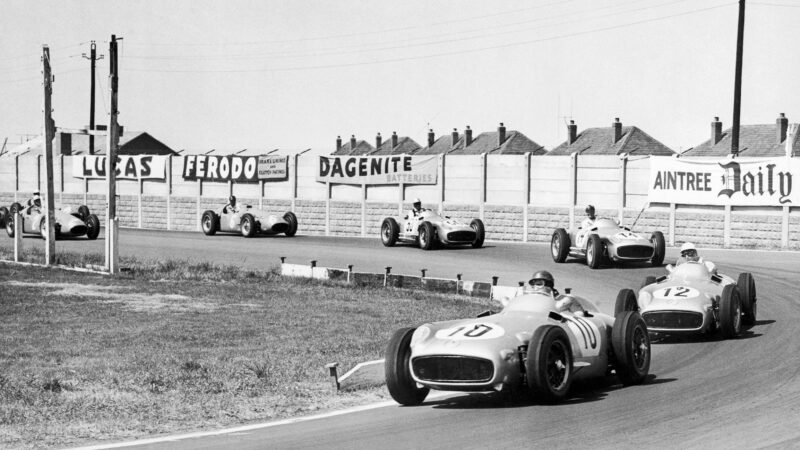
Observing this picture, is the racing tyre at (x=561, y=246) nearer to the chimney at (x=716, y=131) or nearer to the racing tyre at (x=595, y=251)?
the racing tyre at (x=595, y=251)

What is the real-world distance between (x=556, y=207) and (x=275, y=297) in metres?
16.4

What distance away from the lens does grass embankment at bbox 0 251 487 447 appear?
1098cm

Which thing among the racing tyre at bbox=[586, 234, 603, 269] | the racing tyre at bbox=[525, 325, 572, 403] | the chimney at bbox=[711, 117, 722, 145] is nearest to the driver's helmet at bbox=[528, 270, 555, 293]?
the racing tyre at bbox=[525, 325, 572, 403]

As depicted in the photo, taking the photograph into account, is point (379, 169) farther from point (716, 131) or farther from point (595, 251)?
point (716, 131)

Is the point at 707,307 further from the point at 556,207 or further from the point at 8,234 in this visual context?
the point at 8,234

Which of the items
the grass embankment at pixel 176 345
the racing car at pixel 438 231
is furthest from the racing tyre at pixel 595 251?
the racing car at pixel 438 231

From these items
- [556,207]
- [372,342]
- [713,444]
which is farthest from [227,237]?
[713,444]

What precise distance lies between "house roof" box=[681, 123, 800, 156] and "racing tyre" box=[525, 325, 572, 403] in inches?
2665

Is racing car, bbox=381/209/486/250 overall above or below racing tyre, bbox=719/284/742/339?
above

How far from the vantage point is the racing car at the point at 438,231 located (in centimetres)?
3419

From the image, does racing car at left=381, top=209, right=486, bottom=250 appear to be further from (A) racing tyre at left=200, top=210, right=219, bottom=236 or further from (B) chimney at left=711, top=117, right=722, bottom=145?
(B) chimney at left=711, top=117, right=722, bottom=145

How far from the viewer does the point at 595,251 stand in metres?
27.4

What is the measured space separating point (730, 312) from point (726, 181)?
19.1m

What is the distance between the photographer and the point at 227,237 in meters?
41.4
